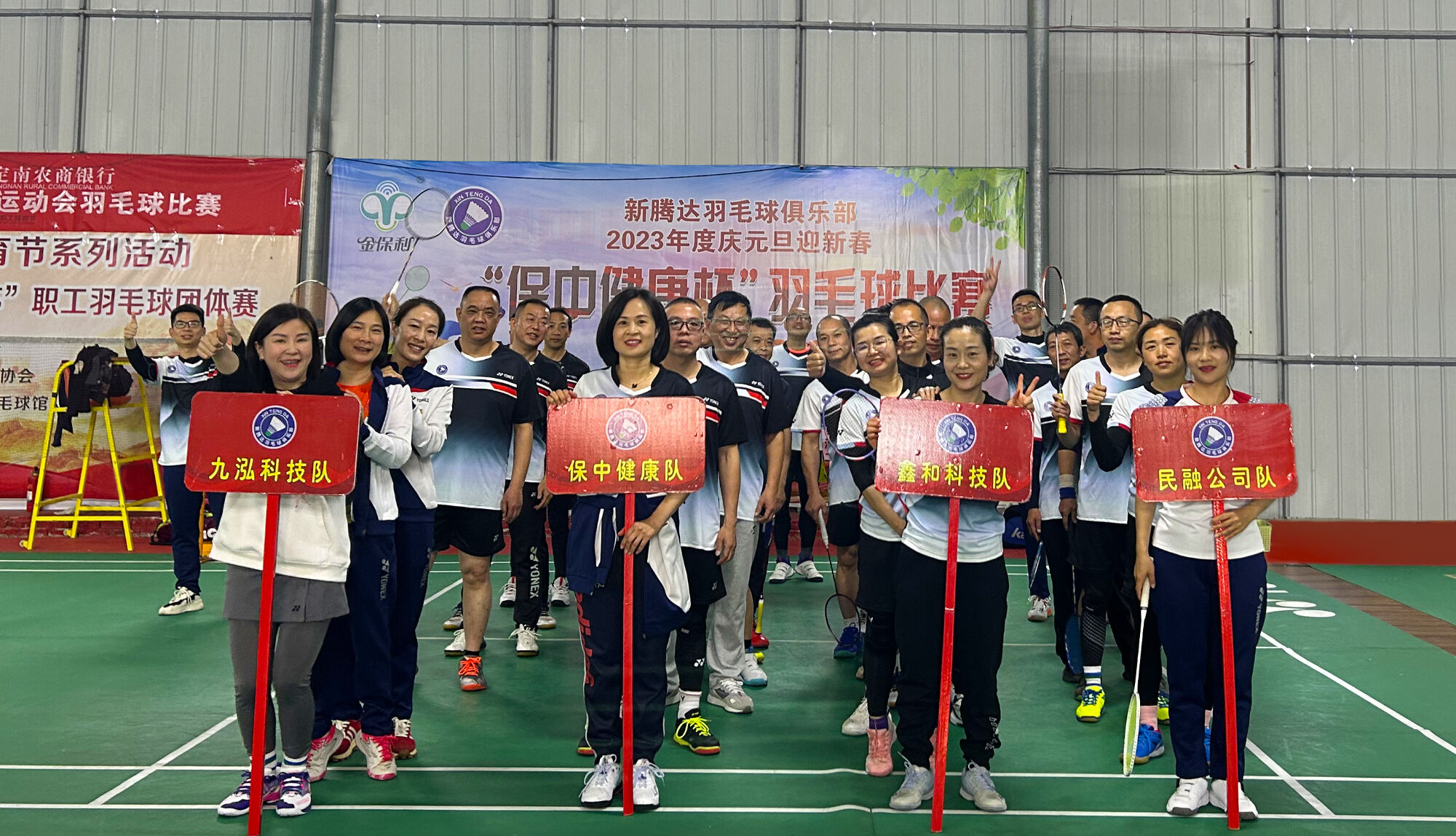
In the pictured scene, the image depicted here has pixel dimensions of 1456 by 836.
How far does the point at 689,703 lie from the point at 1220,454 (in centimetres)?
236

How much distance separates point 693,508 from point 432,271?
277 inches

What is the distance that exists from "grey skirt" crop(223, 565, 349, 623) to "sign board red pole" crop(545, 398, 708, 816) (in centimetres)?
86

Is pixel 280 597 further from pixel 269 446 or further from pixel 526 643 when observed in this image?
pixel 526 643

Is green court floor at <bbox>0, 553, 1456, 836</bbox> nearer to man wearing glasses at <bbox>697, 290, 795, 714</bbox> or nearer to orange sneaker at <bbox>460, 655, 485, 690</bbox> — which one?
orange sneaker at <bbox>460, 655, 485, 690</bbox>

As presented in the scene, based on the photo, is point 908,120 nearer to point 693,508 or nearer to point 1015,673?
point 1015,673

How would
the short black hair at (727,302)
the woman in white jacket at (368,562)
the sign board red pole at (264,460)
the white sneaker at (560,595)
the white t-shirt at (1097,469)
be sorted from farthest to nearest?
the white sneaker at (560,595) → the short black hair at (727,302) → the white t-shirt at (1097,469) → the woman in white jacket at (368,562) → the sign board red pole at (264,460)

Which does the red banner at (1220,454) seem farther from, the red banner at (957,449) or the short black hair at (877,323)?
the short black hair at (877,323)

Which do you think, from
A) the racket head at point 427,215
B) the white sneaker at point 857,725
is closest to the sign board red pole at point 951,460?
the white sneaker at point 857,725

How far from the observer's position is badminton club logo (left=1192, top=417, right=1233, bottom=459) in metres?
A: 3.74

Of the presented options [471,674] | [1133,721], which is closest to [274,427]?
[471,674]

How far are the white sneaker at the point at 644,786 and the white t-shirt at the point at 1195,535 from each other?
2.00 metres

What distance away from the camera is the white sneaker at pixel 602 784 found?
377 cm

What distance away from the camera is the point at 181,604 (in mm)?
7195

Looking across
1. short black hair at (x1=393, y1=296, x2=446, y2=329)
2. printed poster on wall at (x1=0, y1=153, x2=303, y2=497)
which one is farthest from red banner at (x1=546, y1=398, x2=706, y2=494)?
printed poster on wall at (x1=0, y1=153, x2=303, y2=497)
